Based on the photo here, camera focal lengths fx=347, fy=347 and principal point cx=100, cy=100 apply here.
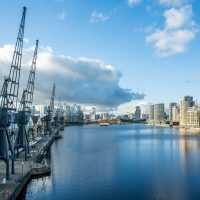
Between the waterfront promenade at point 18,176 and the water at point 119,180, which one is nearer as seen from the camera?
the waterfront promenade at point 18,176

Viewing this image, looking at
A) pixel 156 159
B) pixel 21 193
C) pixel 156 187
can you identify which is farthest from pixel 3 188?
pixel 156 159

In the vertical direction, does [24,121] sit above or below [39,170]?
above

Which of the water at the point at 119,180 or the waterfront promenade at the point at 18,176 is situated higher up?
the waterfront promenade at the point at 18,176

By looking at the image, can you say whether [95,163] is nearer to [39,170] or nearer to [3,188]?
[39,170]

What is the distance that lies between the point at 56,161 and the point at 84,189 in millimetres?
34283

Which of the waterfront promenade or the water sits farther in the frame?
the water

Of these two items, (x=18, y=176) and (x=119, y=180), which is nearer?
(x=18, y=176)

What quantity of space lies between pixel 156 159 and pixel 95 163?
1886 cm

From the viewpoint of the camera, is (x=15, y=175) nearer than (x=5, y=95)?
Yes

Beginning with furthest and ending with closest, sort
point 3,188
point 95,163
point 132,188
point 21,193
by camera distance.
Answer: point 95,163 < point 132,188 < point 21,193 < point 3,188

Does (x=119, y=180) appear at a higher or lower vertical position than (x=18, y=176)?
lower

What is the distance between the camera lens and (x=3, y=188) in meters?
47.3

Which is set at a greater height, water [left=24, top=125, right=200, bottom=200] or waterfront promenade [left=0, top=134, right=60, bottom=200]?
waterfront promenade [left=0, top=134, right=60, bottom=200]

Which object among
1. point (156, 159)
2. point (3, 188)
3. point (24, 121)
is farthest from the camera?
point (156, 159)
